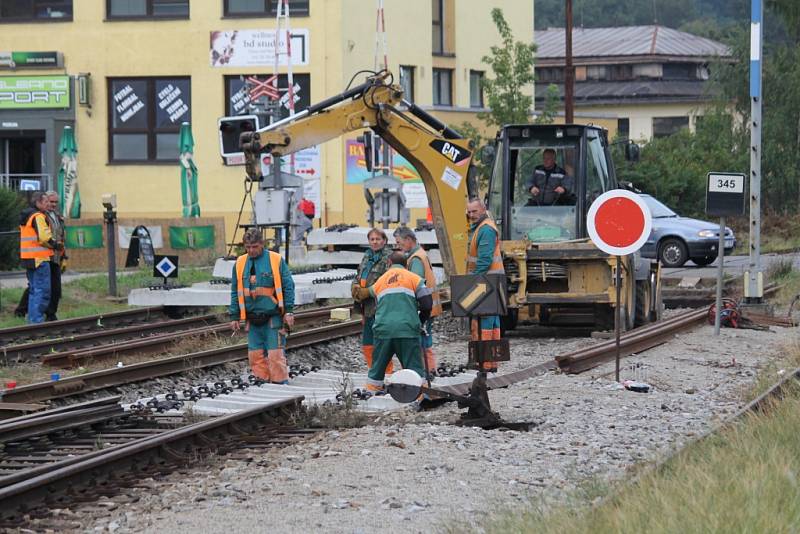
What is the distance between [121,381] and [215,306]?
31.6ft

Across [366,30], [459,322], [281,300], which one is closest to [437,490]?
[281,300]

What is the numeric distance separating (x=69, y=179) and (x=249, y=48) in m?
6.72

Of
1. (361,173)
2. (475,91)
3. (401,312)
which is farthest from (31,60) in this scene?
(401,312)

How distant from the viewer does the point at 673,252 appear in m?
35.1

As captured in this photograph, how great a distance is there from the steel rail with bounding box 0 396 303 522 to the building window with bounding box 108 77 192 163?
33498mm

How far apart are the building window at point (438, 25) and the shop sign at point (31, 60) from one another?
12508 millimetres

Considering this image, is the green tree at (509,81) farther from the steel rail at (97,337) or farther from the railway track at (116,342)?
the steel rail at (97,337)

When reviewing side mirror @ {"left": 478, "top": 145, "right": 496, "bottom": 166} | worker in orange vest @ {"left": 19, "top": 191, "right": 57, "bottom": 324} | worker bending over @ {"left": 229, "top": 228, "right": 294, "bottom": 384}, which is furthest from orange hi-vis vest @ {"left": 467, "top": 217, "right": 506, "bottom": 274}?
worker in orange vest @ {"left": 19, "top": 191, "right": 57, "bottom": 324}

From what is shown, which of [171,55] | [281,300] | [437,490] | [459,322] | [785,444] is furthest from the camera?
[171,55]

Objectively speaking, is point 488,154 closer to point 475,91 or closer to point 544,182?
point 544,182

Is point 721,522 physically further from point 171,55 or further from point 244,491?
point 171,55

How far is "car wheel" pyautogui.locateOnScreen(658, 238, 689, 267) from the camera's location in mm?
34938

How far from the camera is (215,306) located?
950 inches

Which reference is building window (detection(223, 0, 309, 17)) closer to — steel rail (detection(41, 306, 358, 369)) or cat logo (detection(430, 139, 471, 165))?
steel rail (detection(41, 306, 358, 369))
